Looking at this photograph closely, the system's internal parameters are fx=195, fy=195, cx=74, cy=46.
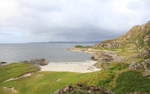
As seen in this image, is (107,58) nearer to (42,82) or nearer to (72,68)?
(72,68)

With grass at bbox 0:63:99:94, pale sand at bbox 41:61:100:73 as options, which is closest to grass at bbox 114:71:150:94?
grass at bbox 0:63:99:94

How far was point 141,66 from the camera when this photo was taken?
40.0m

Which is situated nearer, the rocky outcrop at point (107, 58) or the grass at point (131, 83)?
the grass at point (131, 83)

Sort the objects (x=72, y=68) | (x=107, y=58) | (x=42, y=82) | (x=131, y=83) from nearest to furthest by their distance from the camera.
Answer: (x=131, y=83) → (x=42, y=82) → (x=72, y=68) → (x=107, y=58)

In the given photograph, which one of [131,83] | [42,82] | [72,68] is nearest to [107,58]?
[72,68]

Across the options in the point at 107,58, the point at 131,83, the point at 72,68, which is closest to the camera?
the point at 131,83

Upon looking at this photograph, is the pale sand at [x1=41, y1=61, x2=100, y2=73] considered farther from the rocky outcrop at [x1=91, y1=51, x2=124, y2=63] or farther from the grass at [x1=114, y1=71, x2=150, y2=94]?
the grass at [x1=114, y1=71, x2=150, y2=94]

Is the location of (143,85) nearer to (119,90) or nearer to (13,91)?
(119,90)

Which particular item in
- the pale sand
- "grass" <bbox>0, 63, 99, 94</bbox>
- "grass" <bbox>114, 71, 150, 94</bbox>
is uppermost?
"grass" <bbox>114, 71, 150, 94</bbox>

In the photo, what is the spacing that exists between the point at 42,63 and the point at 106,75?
75.0 metres

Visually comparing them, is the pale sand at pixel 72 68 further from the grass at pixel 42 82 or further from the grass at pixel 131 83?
the grass at pixel 131 83

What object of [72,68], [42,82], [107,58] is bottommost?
[72,68]

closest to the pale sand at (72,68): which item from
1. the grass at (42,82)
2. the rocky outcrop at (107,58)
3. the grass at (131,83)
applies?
the rocky outcrop at (107,58)

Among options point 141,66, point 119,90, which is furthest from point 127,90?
A: point 141,66
